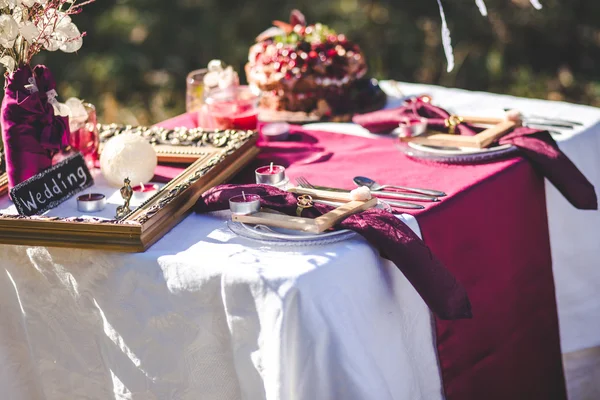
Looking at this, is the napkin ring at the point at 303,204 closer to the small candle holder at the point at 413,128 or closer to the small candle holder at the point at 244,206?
the small candle holder at the point at 244,206

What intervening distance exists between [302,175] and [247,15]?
434cm

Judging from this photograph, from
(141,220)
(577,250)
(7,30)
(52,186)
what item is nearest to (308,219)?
(141,220)

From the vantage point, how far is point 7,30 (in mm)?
1776

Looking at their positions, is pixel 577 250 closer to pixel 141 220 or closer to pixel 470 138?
pixel 470 138

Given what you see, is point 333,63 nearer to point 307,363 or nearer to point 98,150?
point 98,150

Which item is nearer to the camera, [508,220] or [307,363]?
[307,363]

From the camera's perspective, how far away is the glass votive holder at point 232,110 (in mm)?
2389

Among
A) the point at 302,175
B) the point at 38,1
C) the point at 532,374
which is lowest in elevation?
the point at 532,374

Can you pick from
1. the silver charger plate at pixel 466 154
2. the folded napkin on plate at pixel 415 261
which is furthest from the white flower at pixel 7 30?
the silver charger plate at pixel 466 154

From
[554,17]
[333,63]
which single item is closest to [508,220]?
[333,63]

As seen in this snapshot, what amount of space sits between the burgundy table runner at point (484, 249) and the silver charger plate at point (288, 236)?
23 centimetres

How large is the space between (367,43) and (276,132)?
12.7ft

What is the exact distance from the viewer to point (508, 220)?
2.09 m

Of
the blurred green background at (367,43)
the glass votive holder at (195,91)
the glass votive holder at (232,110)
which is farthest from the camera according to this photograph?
the blurred green background at (367,43)
